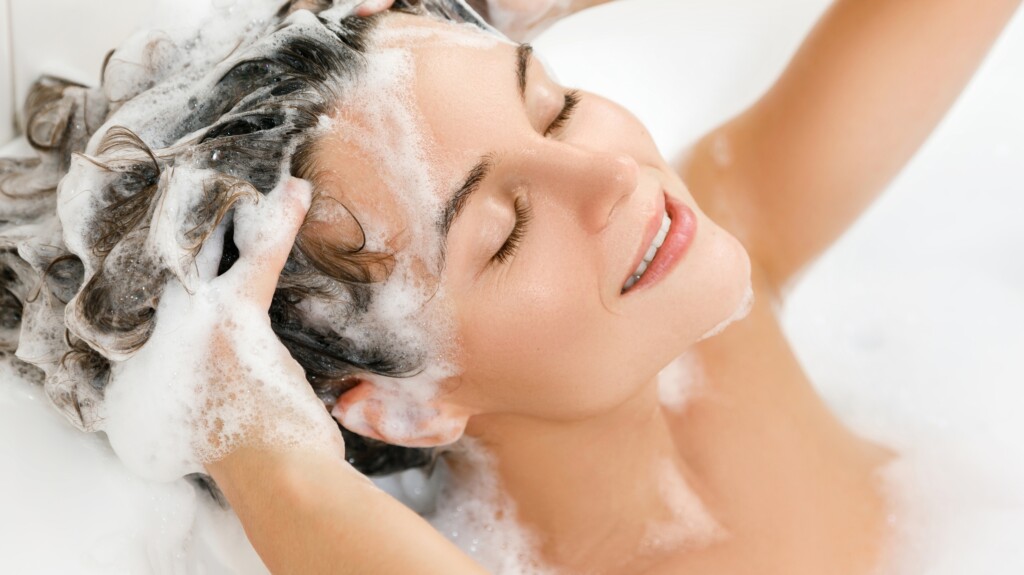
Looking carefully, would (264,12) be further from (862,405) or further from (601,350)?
(862,405)

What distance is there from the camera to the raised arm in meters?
1.37

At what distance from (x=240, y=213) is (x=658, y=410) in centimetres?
69

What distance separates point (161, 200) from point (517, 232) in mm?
360

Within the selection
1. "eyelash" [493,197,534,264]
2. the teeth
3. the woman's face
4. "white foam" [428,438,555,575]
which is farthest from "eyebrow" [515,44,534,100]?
"white foam" [428,438,555,575]

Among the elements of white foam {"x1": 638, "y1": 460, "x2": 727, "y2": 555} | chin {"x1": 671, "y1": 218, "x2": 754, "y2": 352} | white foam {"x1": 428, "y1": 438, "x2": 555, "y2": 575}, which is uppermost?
chin {"x1": 671, "y1": 218, "x2": 754, "y2": 352}

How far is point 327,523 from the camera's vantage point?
85 cm

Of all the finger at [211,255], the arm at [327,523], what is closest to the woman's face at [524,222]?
the finger at [211,255]

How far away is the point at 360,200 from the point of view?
0.99 meters

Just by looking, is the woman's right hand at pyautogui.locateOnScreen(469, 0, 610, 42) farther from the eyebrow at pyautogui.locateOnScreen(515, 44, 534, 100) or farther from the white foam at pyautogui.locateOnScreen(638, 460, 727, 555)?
the white foam at pyautogui.locateOnScreen(638, 460, 727, 555)

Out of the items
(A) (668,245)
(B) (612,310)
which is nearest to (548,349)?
(B) (612,310)

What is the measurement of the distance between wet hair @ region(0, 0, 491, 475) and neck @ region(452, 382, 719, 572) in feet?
0.83

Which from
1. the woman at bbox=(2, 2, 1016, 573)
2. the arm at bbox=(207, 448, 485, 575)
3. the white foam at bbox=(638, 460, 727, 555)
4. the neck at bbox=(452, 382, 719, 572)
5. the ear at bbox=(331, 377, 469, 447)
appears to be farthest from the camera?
the white foam at bbox=(638, 460, 727, 555)

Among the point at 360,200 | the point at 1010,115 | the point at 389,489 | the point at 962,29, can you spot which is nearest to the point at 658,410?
the point at 389,489

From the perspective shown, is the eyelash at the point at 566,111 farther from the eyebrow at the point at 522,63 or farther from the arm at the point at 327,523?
the arm at the point at 327,523
